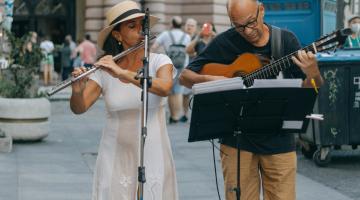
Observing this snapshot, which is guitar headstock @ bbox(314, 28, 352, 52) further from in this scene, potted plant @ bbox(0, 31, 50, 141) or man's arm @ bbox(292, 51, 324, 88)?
potted plant @ bbox(0, 31, 50, 141)

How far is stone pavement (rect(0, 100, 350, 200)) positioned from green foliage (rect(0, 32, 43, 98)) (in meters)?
0.76

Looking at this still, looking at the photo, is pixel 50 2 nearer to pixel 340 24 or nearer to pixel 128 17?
pixel 340 24

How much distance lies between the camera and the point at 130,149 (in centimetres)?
497

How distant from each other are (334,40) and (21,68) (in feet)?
26.6

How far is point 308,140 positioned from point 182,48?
467 centimetres

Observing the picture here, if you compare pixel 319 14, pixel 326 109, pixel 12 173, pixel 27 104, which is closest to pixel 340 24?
pixel 319 14

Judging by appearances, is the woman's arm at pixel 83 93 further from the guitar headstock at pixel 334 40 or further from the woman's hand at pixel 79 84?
the guitar headstock at pixel 334 40

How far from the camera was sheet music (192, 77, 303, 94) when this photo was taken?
15.7 ft

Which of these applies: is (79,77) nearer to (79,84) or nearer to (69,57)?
(79,84)

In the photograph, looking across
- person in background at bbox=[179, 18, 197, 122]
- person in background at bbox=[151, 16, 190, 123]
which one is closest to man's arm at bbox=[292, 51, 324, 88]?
person in background at bbox=[151, 16, 190, 123]

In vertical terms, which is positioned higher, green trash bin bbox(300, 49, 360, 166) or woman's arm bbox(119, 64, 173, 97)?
woman's arm bbox(119, 64, 173, 97)

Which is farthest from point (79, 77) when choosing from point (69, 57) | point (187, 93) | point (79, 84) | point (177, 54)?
point (69, 57)

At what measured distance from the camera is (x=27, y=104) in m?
12.1

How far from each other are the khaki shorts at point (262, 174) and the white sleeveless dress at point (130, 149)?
1.40ft
